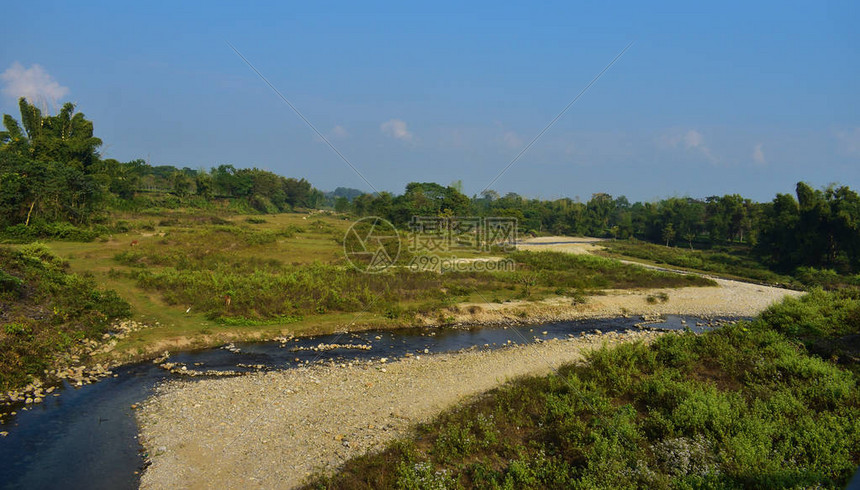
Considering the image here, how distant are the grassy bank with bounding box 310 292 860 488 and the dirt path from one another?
43.8 inches

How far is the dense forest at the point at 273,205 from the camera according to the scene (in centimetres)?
3006

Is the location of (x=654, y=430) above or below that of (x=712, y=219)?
below

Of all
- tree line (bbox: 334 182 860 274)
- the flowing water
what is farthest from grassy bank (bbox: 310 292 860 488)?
tree line (bbox: 334 182 860 274)

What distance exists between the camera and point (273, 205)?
94750mm

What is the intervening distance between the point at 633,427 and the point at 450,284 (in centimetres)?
1761

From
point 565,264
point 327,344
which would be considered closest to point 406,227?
point 565,264

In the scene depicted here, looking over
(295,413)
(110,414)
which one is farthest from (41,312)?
(295,413)

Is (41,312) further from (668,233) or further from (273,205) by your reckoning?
(273,205)

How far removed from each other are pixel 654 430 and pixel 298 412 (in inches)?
347

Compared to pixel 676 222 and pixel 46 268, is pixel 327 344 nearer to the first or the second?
pixel 46 268

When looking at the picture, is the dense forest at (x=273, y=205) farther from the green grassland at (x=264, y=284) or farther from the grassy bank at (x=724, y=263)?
the green grassland at (x=264, y=284)

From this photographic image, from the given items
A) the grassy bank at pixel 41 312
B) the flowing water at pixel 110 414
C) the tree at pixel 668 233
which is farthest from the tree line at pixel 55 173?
the tree at pixel 668 233

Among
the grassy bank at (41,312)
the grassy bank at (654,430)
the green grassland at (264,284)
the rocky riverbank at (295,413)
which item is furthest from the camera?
the green grassland at (264,284)

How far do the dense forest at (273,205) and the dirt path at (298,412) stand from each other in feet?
84.8
